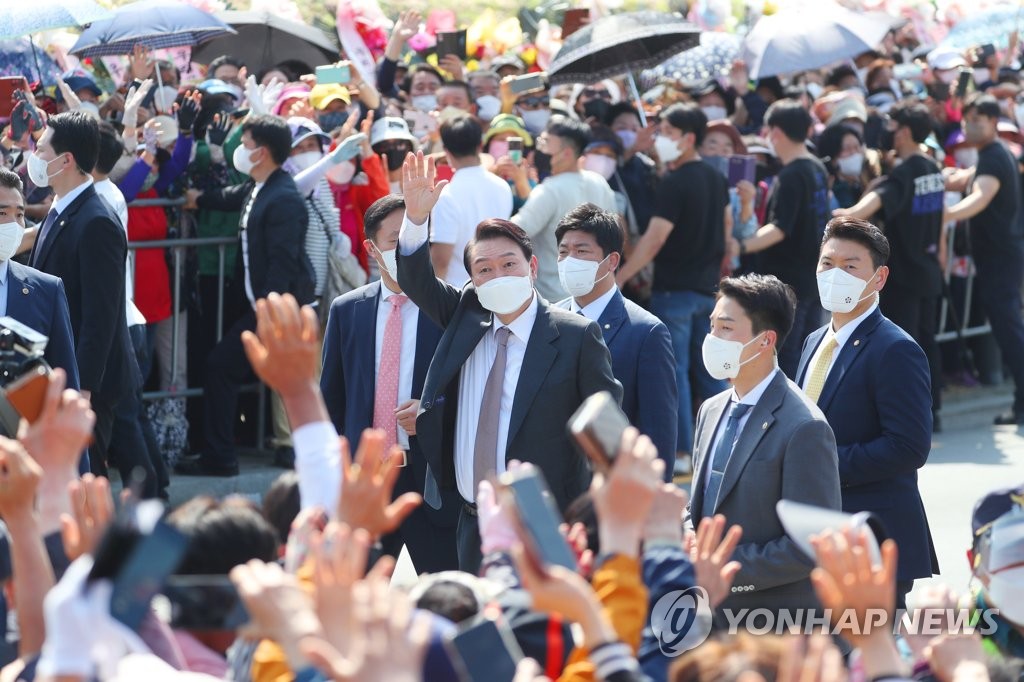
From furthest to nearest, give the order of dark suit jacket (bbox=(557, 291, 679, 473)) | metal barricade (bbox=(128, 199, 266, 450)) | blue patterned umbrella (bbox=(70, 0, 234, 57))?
blue patterned umbrella (bbox=(70, 0, 234, 57)) < metal barricade (bbox=(128, 199, 266, 450)) < dark suit jacket (bbox=(557, 291, 679, 473))

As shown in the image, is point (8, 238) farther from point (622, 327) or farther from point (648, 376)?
point (648, 376)

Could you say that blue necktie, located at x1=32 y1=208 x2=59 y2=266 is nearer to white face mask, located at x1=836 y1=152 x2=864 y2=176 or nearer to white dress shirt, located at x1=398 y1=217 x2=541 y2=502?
white dress shirt, located at x1=398 y1=217 x2=541 y2=502

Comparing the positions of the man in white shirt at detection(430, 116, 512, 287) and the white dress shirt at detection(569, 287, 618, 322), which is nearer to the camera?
the white dress shirt at detection(569, 287, 618, 322)

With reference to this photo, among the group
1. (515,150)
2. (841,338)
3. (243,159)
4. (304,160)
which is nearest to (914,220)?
(515,150)

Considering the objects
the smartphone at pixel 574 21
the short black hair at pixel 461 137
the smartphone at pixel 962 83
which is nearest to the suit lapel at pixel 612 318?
the short black hair at pixel 461 137

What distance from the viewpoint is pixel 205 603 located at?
3.14 m

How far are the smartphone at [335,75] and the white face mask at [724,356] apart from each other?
5.39 metres

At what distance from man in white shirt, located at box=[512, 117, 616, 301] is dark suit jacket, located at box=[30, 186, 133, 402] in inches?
102

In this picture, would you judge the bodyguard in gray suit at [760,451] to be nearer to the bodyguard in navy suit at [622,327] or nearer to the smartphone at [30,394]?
the bodyguard in navy suit at [622,327]

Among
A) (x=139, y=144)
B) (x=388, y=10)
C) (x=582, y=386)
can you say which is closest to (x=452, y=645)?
(x=582, y=386)

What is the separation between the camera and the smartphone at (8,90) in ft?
29.6

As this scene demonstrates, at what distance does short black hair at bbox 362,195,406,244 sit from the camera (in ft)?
21.3

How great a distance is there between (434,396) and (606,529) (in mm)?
2412

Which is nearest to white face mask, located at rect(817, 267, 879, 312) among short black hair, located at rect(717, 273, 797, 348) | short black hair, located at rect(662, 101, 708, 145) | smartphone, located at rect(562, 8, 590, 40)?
short black hair, located at rect(717, 273, 797, 348)
